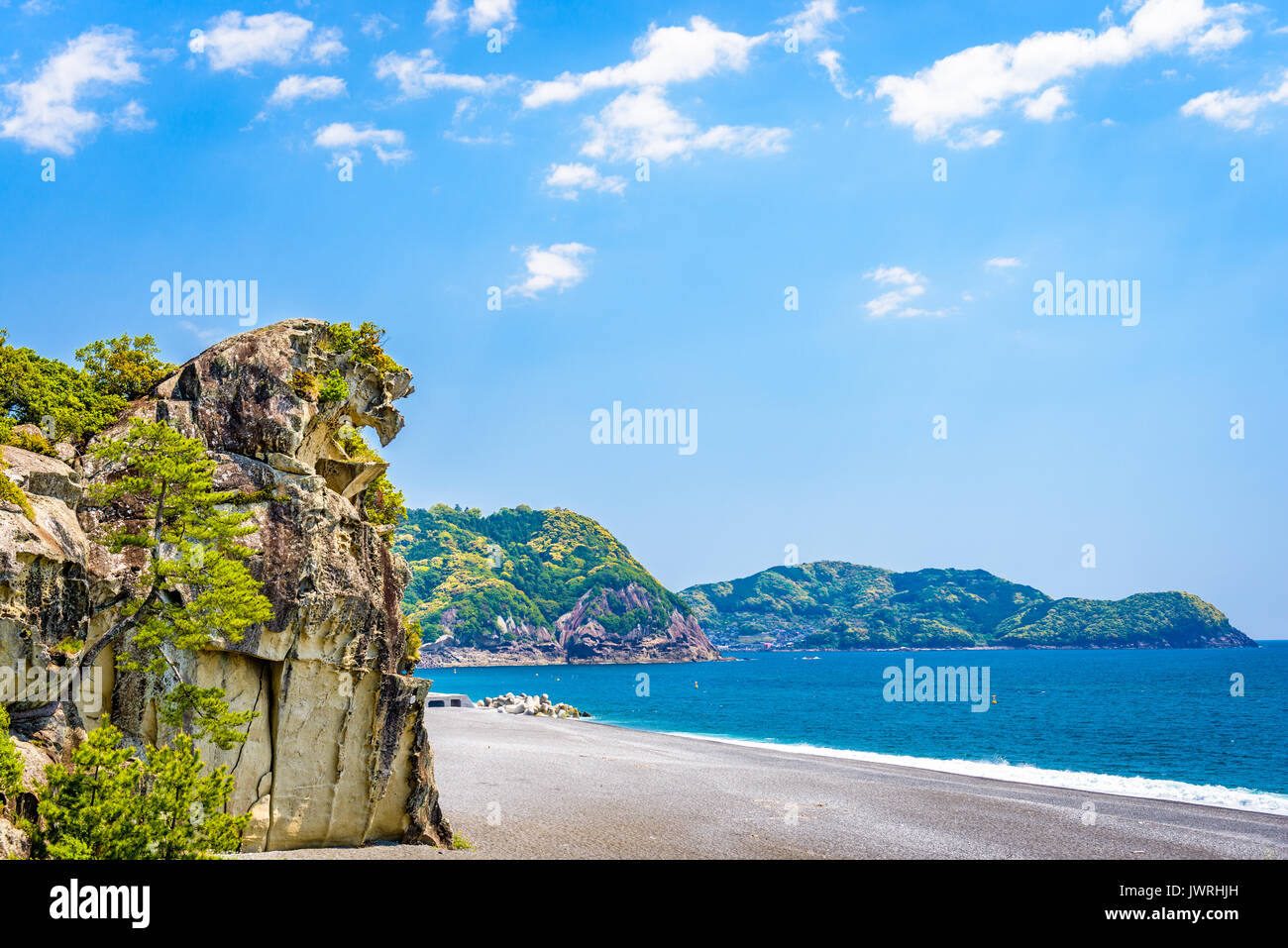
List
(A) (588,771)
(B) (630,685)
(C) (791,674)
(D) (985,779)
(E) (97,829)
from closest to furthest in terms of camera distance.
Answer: (E) (97,829) → (A) (588,771) → (D) (985,779) → (B) (630,685) → (C) (791,674)

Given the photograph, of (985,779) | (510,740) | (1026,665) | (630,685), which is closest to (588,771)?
(510,740)

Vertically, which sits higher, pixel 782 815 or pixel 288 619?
pixel 288 619

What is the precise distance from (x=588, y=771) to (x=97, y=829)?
32845 mm

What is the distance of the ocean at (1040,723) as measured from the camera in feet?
157

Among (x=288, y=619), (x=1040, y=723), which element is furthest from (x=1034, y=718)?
(x=288, y=619)

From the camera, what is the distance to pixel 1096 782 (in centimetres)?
4481

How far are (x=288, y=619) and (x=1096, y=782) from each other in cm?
4555

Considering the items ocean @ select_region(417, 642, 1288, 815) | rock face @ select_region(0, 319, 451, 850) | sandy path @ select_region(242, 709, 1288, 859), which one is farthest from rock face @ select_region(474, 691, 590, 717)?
rock face @ select_region(0, 319, 451, 850)

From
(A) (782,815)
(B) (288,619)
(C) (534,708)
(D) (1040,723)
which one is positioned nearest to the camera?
(B) (288,619)

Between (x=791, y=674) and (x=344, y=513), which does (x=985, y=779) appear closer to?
(x=344, y=513)

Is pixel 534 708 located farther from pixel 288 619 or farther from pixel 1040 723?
pixel 288 619

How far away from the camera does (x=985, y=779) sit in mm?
44594

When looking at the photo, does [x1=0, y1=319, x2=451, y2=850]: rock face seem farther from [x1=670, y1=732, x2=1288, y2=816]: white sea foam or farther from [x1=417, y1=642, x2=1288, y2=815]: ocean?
[x1=417, y1=642, x2=1288, y2=815]: ocean
